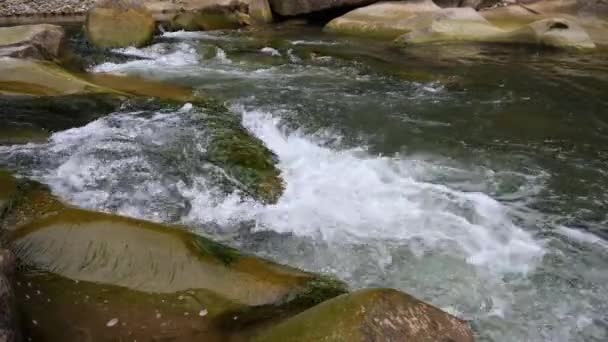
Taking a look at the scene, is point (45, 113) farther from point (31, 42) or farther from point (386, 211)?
point (386, 211)

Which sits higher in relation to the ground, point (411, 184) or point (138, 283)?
point (138, 283)

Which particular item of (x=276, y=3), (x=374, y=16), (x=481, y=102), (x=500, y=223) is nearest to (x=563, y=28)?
(x=374, y=16)

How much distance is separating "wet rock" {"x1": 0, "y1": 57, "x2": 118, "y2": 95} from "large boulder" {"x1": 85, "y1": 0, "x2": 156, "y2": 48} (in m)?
4.40

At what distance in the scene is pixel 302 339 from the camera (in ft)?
8.71

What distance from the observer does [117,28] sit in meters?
12.6

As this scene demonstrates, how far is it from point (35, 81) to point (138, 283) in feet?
18.1

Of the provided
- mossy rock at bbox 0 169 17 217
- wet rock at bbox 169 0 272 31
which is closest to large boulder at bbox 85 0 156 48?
wet rock at bbox 169 0 272 31

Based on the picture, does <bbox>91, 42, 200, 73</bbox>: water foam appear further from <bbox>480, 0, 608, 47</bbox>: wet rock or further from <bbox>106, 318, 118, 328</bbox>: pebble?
<bbox>480, 0, 608, 47</bbox>: wet rock

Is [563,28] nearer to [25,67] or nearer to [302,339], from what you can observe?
[25,67]

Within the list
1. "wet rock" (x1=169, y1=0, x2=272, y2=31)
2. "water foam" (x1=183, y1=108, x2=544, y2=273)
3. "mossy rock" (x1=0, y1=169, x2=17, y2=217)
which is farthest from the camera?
"wet rock" (x1=169, y1=0, x2=272, y2=31)

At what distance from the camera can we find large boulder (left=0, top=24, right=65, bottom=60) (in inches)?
360

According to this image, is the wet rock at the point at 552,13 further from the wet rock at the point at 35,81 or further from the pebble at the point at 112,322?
the pebble at the point at 112,322

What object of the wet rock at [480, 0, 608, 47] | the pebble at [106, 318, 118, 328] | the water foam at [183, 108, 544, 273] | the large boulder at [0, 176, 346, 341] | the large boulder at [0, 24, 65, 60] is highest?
the wet rock at [480, 0, 608, 47]

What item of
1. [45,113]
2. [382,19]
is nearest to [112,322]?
[45,113]
